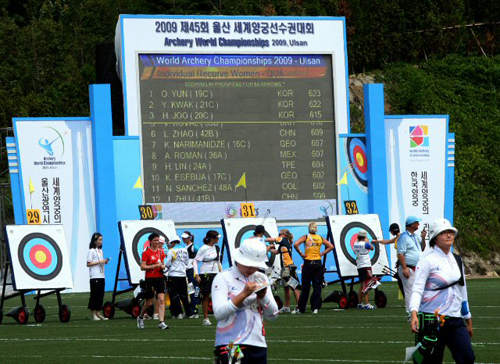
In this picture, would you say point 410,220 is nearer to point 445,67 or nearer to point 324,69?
point 324,69

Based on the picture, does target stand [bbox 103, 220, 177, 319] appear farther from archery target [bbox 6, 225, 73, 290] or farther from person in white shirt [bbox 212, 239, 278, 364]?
person in white shirt [bbox 212, 239, 278, 364]

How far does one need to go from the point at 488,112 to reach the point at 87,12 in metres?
29.0

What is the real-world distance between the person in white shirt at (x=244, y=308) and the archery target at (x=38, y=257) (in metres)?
16.3

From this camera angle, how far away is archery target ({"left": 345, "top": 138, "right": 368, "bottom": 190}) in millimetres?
36750

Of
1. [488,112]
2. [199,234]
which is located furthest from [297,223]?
[488,112]

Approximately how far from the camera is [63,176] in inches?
1406

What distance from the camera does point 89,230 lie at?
35906 millimetres

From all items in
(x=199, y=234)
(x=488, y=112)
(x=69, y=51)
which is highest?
(x=69, y=51)

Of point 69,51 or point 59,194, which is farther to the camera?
point 69,51

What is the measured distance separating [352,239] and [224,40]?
368 inches

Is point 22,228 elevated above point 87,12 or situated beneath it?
situated beneath

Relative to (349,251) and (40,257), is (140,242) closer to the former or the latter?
(40,257)

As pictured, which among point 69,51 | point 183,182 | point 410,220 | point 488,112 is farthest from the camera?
point 69,51

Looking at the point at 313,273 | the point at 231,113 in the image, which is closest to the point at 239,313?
the point at 313,273
